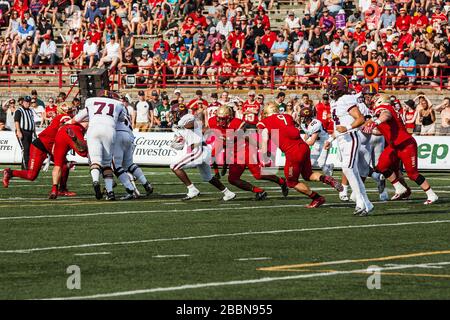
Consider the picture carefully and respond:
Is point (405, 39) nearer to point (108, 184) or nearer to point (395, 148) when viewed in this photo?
point (395, 148)

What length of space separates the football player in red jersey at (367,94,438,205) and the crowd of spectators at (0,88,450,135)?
22.9 feet

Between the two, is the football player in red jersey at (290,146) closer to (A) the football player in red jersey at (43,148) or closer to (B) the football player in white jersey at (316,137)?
(B) the football player in white jersey at (316,137)

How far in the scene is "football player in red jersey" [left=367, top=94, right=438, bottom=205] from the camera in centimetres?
1944

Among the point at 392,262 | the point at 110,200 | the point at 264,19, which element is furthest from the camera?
the point at 264,19

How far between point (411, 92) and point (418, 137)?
4196 mm

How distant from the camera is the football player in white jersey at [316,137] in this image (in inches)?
917

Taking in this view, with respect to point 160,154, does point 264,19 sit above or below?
above

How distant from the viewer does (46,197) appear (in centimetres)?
2084

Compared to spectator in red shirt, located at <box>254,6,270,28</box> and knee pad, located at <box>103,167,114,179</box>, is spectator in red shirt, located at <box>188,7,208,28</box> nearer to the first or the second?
spectator in red shirt, located at <box>254,6,270,28</box>

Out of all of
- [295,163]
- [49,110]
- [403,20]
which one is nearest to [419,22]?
[403,20]

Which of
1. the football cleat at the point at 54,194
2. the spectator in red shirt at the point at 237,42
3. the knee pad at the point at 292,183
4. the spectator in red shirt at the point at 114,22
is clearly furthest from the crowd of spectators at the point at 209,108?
the knee pad at the point at 292,183

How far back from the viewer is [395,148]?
19750 millimetres
